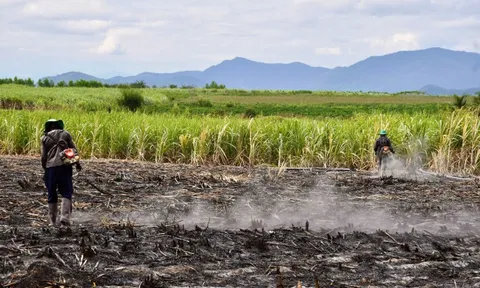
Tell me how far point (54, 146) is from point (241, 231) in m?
2.39

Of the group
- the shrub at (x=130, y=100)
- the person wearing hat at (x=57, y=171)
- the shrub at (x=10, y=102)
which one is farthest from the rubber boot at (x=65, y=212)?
the shrub at (x=10, y=102)

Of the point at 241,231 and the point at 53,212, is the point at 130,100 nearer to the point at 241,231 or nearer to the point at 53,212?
the point at 53,212

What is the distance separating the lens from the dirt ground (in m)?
5.76

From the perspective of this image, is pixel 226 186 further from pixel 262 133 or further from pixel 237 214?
pixel 262 133

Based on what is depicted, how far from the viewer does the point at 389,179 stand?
12.4 m

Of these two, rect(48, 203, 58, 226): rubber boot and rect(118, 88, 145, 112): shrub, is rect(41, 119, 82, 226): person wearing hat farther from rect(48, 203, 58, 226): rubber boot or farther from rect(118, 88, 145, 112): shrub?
rect(118, 88, 145, 112): shrub

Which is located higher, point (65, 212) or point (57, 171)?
point (57, 171)

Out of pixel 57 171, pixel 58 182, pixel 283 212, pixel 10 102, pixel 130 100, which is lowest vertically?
pixel 10 102

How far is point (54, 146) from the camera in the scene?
788 centimetres

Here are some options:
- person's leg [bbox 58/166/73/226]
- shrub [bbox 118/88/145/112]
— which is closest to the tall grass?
person's leg [bbox 58/166/73/226]

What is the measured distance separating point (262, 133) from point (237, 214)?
6123 millimetres

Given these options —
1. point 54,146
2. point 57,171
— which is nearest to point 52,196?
point 57,171

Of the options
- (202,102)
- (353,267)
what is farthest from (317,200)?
(202,102)

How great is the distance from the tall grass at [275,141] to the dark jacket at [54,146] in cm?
667
